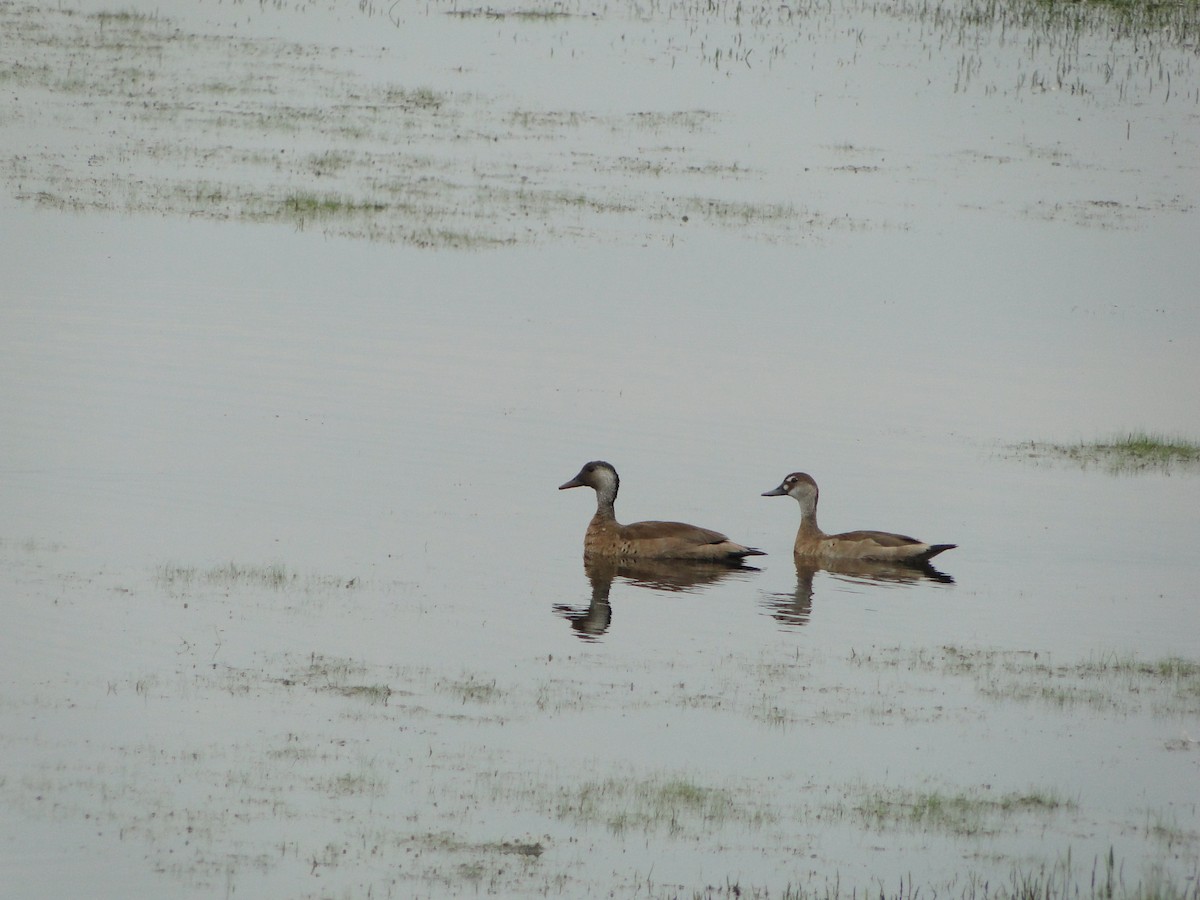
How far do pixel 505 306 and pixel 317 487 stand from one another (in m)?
8.69

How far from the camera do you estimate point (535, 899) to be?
8.84 metres

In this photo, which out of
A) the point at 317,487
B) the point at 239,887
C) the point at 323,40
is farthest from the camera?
the point at 323,40

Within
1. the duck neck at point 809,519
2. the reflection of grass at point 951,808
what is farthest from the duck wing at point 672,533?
the reflection of grass at point 951,808

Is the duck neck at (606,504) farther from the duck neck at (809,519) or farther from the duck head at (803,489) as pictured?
the duck neck at (809,519)

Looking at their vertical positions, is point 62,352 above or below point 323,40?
below

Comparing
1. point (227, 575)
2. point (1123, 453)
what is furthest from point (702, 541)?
point (1123, 453)

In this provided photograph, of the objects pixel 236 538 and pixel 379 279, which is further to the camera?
pixel 379 279

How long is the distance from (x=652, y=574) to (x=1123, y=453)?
6.71 meters

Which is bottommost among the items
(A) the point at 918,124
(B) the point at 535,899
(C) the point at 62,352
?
(B) the point at 535,899

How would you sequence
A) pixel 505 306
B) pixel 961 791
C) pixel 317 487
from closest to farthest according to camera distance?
pixel 961 791 → pixel 317 487 → pixel 505 306

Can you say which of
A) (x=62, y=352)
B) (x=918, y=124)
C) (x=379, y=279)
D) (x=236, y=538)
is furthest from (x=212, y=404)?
(x=918, y=124)

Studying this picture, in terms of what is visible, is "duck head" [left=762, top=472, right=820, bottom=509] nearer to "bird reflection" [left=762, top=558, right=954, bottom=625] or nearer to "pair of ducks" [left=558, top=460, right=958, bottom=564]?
"pair of ducks" [left=558, top=460, right=958, bottom=564]

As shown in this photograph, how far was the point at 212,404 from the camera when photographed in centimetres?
2005

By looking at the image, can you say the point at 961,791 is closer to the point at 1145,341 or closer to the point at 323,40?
the point at 1145,341
